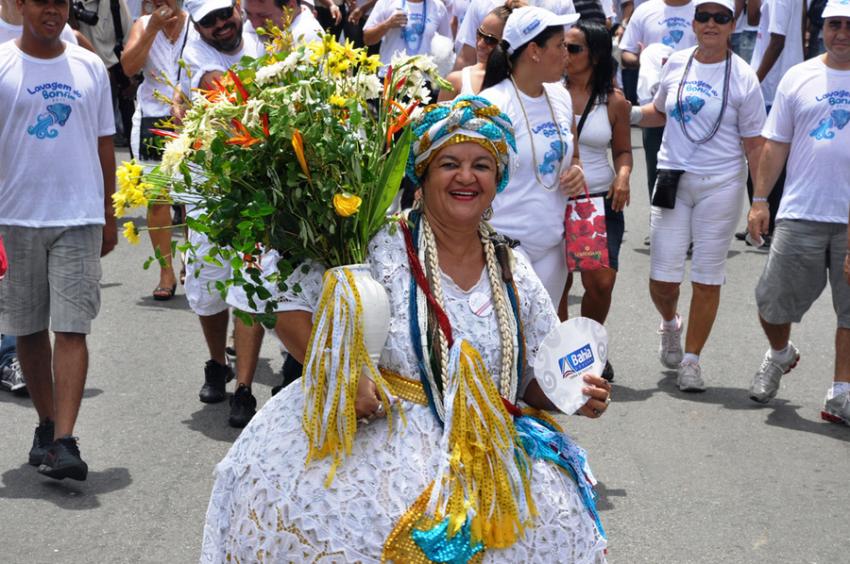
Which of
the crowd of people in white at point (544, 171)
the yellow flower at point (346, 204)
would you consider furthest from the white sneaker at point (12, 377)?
the yellow flower at point (346, 204)

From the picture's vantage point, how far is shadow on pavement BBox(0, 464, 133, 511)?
6.06 meters

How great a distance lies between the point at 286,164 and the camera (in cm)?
368

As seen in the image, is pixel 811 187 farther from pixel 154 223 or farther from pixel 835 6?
pixel 154 223

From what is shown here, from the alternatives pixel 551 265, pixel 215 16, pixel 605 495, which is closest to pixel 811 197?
pixel 551 265

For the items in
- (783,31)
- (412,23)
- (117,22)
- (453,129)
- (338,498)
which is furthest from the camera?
(117,22)

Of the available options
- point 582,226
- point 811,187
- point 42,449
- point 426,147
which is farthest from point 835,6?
point 42,449

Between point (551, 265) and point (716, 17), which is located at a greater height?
point (716, 17)

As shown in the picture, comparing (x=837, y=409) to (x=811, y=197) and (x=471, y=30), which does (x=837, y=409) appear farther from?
(x=471, y=30)

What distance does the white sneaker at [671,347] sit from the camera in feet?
26.6

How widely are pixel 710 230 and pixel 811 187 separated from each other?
0.73 m

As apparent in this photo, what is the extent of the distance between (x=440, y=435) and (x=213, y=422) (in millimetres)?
3634

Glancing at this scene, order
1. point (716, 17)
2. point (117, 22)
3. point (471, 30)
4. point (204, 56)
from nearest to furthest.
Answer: point (204, 56)
point (716, 17)
point (471, 30)
point (117, 22)

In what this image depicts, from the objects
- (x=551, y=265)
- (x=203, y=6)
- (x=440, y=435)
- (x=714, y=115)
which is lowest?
(x=551, y=265)

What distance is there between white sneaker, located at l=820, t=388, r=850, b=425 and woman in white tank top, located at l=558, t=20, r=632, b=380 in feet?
4.16
